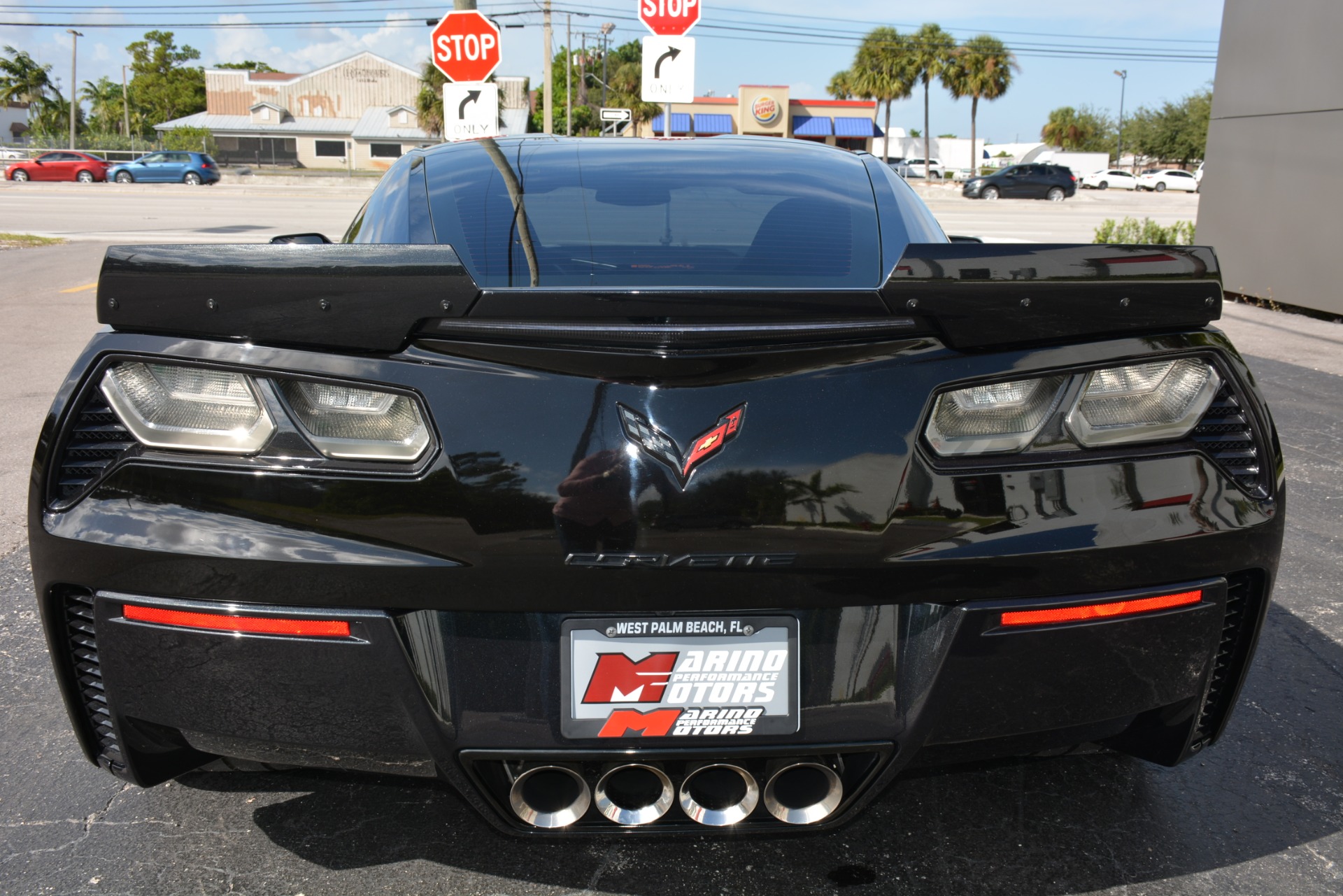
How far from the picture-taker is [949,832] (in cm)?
216

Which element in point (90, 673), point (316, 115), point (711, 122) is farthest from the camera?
point (316, 115)

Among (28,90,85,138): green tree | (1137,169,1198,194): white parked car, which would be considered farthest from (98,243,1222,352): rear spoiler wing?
(28,90,85,138): green tree

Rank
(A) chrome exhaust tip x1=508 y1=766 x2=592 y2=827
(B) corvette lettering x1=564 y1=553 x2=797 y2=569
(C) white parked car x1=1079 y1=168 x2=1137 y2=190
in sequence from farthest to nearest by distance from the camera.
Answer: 1. (C) white parked car x1=1079 y1=168 x2=1137 y2=190
2. (A) chrome exhaust tip x1=508 y1=766 x2=592 y2=827
3. (B) corvette lettering x1=564 y1=553 x2=797 y2=569

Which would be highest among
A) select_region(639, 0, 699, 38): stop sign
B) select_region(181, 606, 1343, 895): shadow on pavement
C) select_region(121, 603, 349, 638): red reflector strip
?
select_region(639, 0, 699, 38): stop sign

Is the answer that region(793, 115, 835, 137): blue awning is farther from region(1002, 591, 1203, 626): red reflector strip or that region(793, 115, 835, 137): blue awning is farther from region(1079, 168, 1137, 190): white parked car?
region(1002, 591, 1203, 626): red reflector strip

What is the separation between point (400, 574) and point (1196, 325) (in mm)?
1341

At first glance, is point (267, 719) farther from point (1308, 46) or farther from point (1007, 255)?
point (1308, 46)

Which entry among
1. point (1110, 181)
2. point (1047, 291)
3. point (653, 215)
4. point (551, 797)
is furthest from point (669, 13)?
point (1110, 181)

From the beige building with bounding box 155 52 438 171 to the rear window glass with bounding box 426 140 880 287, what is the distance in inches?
2725

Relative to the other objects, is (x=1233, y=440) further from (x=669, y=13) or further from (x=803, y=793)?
(x=669, y=13)

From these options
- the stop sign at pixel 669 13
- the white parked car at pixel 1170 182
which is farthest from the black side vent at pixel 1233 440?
the white parked car at pixel 1170 182

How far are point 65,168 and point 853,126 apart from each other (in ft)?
140

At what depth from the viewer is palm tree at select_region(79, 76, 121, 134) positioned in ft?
288

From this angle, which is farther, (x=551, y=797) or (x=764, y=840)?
(x=764, y=840)
